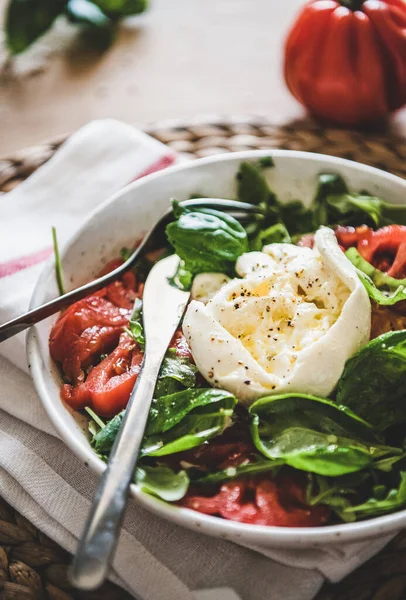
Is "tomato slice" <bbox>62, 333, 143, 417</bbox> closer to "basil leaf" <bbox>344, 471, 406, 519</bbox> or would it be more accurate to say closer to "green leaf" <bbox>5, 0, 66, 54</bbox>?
"basil leaf" <bbox>344, 471, 406, 519</bbox>

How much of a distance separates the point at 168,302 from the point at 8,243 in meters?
0.73

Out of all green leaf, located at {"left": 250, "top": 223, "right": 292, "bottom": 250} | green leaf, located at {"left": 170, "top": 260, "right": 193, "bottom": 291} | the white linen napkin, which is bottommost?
the white linen napkin

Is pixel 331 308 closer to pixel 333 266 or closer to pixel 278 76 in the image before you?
pixel 333 266

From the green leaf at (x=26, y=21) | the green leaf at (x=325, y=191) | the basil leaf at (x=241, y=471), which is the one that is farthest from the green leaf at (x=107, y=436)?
the green leaf at (x=26, y=21)

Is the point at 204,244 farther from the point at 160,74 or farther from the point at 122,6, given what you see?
the point at 122,6

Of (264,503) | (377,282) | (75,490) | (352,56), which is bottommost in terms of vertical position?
(75,490)

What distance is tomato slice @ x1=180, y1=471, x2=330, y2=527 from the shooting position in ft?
5.51

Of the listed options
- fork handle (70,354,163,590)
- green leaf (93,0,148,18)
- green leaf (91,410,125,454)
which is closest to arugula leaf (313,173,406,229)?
fork handle (70,354,163,590)

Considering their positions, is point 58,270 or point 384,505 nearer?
point 384,505

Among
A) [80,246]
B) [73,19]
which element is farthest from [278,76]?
[80,246]

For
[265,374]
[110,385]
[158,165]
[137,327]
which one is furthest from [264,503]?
[158,165]

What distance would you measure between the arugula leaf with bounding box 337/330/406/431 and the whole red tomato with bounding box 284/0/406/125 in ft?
4.92

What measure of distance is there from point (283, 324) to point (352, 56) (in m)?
1.50

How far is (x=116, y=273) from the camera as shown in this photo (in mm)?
2303
